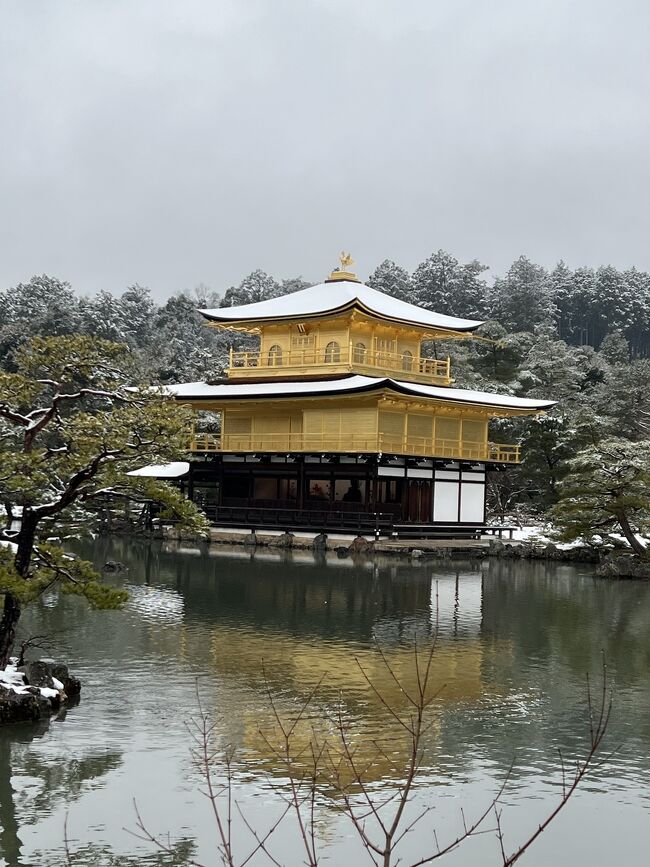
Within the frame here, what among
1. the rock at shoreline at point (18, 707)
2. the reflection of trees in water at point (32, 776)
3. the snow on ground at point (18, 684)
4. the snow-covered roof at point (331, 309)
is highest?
the snow-covered roof at point (331, 309)

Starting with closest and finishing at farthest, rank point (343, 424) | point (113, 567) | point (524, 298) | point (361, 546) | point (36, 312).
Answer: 1. point (113, 567)
2. point (361, 546)
3. point (343, 424)
4. point (36, 312)
5. point (524, 298)

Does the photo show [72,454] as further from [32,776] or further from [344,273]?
[344,273]

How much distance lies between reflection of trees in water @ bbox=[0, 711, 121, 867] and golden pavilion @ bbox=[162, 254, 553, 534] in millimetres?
24207

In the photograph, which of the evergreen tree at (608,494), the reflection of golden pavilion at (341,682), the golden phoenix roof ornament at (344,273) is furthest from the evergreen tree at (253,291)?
the reflection of golden pavilion at (341,682)

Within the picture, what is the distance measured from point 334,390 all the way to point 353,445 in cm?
201

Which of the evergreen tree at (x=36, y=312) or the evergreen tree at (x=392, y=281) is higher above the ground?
the evergreen tree at (x=392, y=281)

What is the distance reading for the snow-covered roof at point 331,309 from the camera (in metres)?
39.4

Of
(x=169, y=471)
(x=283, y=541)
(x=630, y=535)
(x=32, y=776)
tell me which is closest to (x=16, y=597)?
(x=32, y=776)

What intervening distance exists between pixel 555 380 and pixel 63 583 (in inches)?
1684

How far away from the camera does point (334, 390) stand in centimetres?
3525

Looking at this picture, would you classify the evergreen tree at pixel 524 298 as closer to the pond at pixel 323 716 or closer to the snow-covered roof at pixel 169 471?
the snow-covered roof at pixel 169 471

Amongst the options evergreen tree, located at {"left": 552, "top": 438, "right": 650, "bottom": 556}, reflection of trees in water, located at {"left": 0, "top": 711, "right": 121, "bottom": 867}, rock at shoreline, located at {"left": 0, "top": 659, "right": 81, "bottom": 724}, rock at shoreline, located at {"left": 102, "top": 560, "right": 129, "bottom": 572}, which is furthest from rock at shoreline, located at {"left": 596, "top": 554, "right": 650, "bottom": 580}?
reflection of trees in water, located at {"left": 0, "top": 711, "right": 121, "bottom": 867}

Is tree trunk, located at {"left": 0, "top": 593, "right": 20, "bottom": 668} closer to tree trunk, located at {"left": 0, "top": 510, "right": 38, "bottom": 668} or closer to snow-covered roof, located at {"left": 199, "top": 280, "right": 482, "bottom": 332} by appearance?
tree trunk, located at {"left": 0, "top": 510, "right": 38, "bottom": 668}

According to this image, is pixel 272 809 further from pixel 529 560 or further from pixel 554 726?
pixel 529 560
